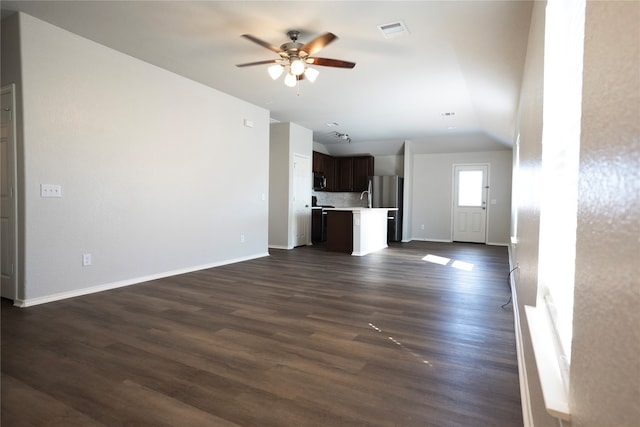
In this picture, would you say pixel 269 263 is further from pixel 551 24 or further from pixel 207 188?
pixel 551 24

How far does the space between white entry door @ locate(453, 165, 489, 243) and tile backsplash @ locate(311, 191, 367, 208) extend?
99.6 inches

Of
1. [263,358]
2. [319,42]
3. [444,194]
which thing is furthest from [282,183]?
[263,358]

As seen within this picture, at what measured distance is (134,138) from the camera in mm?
4199

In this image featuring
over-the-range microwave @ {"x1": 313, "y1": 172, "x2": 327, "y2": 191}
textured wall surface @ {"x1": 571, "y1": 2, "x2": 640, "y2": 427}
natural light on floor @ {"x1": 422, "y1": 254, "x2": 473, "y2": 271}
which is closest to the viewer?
textured wall surface @ {"x1": 571, "y1": 2, "x2": 640, "y2": 427}

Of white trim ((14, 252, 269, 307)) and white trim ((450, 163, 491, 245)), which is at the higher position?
white trim ((450, 163, 491, 245))

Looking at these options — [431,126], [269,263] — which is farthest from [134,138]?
[431,126]

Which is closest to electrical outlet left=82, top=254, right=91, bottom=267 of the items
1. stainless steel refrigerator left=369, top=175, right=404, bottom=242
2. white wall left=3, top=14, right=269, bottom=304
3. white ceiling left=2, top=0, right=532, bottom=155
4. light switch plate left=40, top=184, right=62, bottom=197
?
white wall left=3, top=14, right=269, bottom=304

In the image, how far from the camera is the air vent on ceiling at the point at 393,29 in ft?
10.7

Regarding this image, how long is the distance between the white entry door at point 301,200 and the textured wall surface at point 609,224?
7.02 meters

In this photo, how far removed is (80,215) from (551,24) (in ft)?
13.7

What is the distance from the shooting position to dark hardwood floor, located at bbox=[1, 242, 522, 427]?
169cm

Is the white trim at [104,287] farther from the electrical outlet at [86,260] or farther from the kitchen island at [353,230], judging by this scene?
the kitchen island at [353,230]

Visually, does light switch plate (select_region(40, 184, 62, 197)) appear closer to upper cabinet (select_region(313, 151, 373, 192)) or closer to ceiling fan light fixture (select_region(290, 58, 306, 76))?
ceiling fan light fixture (select_region(290, 58, 306, 76))

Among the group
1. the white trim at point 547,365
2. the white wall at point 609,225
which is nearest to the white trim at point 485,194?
the white trim at point 547,365
